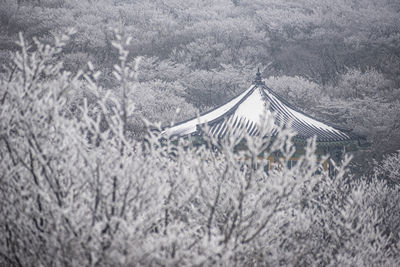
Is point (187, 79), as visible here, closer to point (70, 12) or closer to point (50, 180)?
point (70, 12)

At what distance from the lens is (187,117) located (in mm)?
19359

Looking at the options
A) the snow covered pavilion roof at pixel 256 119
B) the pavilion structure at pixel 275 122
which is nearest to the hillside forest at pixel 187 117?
the pavilion structure at pixel 275 122

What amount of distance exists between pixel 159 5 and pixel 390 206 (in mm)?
30789

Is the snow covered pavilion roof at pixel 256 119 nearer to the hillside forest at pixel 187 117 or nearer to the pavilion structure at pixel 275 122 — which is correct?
the pavilion structure at pixel 275 122

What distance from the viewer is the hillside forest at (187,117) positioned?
310 cm

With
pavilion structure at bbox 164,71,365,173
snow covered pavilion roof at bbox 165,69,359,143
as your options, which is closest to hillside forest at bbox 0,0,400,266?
pavilion structure at bbox 164,71,365,173

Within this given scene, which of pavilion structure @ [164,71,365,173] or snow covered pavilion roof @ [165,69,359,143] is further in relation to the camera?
snow covered pavilion roof @ [165,69,359,143]

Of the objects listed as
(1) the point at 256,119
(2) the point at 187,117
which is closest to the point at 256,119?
(1) the point at 256,119

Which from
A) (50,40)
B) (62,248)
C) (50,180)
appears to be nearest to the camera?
(62,248)

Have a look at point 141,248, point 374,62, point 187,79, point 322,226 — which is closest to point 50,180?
point 141,248

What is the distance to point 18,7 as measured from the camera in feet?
87.0

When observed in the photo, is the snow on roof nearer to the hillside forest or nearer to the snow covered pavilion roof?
the snow covered pavilion roof

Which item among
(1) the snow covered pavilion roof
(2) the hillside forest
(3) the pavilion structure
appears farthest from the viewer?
(1) the snow covered pavilion roof

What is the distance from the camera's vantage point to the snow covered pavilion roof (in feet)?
27.7
